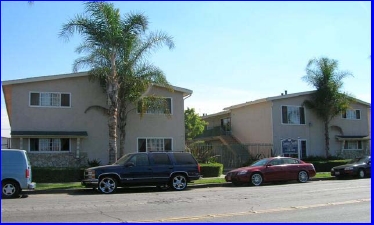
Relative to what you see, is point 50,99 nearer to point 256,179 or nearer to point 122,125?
point 122,125

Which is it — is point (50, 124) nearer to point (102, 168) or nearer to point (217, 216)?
point (102, 168)

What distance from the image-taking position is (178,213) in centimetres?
1030

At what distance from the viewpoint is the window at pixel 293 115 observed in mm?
32719

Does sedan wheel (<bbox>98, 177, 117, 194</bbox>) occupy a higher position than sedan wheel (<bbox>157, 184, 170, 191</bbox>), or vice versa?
sedan wheel (<bbox>98, 177, 117, 194</bbox>)

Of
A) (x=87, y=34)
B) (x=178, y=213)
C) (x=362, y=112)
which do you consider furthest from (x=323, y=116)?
(x=178, y=213)

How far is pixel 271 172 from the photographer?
20219mm

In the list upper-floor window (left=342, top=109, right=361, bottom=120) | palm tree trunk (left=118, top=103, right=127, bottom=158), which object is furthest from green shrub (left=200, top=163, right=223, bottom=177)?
upper-floor window (left=342, top=109, right=361, bottom=120)

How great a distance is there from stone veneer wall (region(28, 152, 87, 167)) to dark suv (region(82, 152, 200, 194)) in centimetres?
754

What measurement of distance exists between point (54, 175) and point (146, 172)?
5699 mm

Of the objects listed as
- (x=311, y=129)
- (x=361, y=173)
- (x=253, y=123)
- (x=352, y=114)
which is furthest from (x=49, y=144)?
(x=352, y=114)

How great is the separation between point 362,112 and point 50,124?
2522cm

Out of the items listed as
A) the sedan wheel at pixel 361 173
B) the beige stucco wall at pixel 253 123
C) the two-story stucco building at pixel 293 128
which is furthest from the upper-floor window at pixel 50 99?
the sedan wheel at pixel 361 173

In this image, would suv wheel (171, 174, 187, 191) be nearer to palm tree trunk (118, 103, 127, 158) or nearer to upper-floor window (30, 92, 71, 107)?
palm tree trunk (118, 103, 127, 158)

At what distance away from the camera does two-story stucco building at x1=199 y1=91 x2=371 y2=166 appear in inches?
1270
